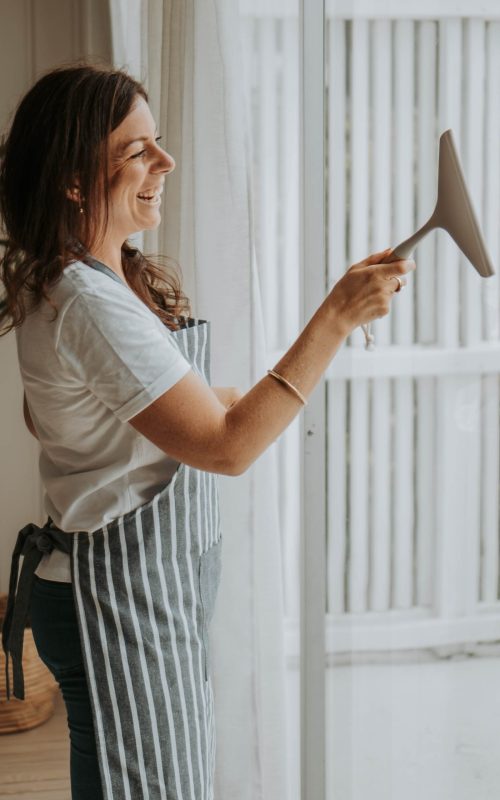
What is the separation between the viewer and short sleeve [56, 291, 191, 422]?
1.08 meters

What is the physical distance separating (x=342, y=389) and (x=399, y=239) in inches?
12.4

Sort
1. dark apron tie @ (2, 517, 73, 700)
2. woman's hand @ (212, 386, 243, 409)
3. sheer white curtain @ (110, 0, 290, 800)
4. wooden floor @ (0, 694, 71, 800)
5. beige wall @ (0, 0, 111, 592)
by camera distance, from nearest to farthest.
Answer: dark apron tie @ (2, 517, 73, 700) → woman's hand @ (212, 386, 243, 409) → sheer white curtain @ (110, 0, 290, 800) → wooden floor @ (0, 694, 71, 800) → beige wall @ (0, 0, 111, 592)

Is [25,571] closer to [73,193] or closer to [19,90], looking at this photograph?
[73,193]

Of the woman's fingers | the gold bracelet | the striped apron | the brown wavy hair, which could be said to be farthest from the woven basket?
the woman's fingers

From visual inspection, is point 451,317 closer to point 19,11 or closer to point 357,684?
point 357,684

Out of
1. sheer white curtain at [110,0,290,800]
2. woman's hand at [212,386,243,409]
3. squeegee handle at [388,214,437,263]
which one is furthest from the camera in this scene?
sheer white curtain at [110,0,290,800]

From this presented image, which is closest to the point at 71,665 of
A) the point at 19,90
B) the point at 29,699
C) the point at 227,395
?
the point at 227,395

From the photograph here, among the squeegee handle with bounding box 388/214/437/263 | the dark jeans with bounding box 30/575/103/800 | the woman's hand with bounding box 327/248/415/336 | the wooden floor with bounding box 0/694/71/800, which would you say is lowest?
the wooden floor with bounding box 0/694/71/800

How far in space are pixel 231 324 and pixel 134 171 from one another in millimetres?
466

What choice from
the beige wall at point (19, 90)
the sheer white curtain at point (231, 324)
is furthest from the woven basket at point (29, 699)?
the sheer white curtain at point (231, 324)

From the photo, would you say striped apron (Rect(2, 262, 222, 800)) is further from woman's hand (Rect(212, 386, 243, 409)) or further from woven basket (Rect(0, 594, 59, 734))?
woven basket (Rect(0, 594, 59, 734))

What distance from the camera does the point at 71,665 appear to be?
50.9 inches

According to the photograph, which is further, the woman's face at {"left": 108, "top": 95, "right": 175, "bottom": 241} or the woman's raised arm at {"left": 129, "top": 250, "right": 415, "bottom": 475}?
the woman's face at {"left": 108, "top": 95, "right": 175, "bottom": 241}

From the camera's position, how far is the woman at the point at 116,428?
1.10m
